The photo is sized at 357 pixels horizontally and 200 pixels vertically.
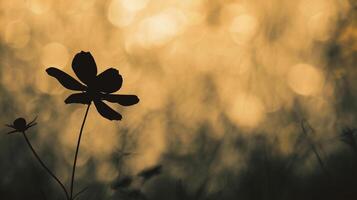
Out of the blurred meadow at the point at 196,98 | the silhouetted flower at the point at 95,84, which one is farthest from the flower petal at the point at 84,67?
the blurred meadow at the point at 196,98

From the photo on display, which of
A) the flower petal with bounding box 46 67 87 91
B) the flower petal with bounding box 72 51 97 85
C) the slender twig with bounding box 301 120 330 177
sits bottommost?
the slender twig with bounding box 301 120 330 177

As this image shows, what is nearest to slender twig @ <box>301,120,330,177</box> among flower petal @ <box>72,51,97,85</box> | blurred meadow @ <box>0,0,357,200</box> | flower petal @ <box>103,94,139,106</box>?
blurred meadow @ <box>0,0,357,200</box>

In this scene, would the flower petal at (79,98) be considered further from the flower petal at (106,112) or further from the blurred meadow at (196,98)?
the blurred meadow at (196,98)

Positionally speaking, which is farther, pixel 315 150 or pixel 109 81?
pixel 315 150

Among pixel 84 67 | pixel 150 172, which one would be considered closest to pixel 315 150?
pixel 150 172

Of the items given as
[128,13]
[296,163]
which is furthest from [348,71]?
[128,13]

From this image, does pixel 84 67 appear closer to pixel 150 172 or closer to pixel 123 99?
pixel 123 99

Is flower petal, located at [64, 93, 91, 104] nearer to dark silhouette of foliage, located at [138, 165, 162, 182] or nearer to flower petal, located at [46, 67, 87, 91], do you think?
flower petal, located at [46, 67, 87, 91]
